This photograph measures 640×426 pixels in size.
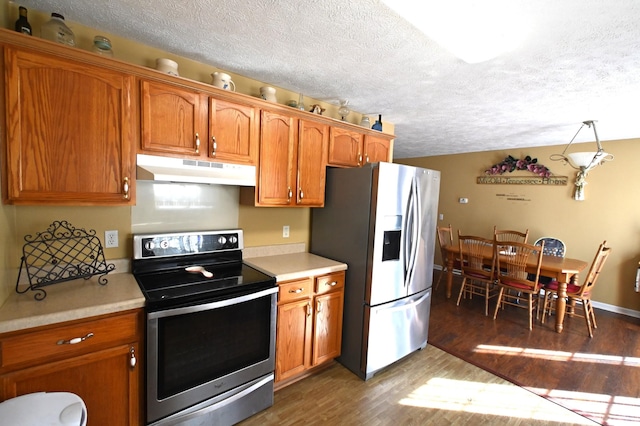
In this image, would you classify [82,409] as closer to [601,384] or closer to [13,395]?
[13,395]

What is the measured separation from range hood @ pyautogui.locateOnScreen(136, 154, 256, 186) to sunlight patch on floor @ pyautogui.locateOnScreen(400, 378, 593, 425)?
81.6 inches

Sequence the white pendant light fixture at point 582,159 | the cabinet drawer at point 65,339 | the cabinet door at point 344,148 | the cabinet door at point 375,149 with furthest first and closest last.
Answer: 1. the white pendant light fixture at point 582,159
2. the cabinet door at point 375,149
3. the cabinet door at point 344,148
4. the cabinet drawer at point 65,339

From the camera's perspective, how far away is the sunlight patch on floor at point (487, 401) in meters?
2.06

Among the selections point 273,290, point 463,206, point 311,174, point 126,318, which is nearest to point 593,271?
point 463,206

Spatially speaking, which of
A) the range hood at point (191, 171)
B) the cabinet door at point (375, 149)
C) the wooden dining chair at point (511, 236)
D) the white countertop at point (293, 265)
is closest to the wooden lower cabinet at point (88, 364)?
the range hood at point (191, 171)

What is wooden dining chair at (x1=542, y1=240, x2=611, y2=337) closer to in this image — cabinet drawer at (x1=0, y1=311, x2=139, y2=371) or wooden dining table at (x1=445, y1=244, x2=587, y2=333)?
wooden dining table at (x1=445, y1=244, x2=587, y2=333)

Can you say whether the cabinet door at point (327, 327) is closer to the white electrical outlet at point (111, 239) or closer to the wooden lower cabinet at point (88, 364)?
the wooden lower cabinet at point (88, 364)

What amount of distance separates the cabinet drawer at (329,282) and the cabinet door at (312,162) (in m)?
0.65

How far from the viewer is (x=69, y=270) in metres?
1.73

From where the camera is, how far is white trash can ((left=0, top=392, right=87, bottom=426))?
1.04 m

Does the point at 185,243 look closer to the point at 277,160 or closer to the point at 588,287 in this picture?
the point at 277,160

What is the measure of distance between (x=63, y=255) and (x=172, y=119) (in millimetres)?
1060

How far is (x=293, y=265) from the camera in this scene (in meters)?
2.30

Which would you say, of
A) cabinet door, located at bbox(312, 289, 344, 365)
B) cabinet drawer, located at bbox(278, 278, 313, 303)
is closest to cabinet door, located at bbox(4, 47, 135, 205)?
cabinet drawer, located at bbox(278, 278, 313, 303)
